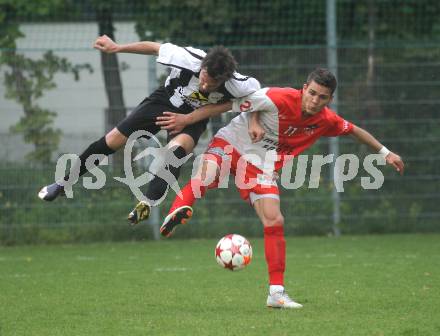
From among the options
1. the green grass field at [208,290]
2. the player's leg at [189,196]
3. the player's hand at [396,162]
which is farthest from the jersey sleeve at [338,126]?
the green grass field at [208,290]

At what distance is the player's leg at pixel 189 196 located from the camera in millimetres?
6820

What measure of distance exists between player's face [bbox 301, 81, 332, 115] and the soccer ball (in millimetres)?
1128

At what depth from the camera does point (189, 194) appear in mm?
7027

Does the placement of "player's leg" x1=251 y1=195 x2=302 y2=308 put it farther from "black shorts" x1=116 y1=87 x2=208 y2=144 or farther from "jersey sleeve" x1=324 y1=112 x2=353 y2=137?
"black shorts" x1=116 y1=87 x2=208 y2=144

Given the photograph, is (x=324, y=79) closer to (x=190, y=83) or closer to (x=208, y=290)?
(x=190, y=83)

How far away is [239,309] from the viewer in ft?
22.7

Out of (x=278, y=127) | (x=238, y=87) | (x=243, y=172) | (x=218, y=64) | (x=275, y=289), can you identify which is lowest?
(x=275, y=289)

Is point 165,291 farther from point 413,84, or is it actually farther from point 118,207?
point 413,84

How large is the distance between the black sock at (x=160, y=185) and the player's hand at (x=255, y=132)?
0.66m

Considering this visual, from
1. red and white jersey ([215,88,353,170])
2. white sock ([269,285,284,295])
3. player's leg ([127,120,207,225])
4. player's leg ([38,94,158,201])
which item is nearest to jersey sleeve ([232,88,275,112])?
red and white jersey ([215,88,353,170])

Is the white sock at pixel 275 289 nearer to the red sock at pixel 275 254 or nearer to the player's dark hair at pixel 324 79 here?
the red sock at pixel 275 254

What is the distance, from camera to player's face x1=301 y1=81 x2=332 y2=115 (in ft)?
22.8

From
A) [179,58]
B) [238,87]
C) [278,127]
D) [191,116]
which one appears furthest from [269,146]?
[179,58]

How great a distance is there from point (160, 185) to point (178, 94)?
2.52 feet
